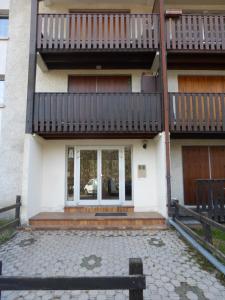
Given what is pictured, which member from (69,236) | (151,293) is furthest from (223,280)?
(69,236)

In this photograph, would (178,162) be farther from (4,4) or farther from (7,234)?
(4,4)

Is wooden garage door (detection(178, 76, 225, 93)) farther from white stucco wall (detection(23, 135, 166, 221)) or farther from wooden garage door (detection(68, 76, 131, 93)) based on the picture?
white stucco wall (detection(23, 135, 166, 221))

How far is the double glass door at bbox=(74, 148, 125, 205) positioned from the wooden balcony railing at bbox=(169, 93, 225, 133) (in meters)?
2.44

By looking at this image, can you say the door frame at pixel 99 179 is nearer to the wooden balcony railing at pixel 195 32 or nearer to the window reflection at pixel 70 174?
the window reflection at pixel 70 174

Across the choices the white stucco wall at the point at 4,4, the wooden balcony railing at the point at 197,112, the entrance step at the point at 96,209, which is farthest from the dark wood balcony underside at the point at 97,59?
the entrance step at the point at 96,209

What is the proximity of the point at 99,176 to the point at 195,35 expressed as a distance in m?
5.92

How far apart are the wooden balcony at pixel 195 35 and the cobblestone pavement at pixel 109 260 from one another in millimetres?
5962

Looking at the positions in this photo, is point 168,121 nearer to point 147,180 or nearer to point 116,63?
point 147,180

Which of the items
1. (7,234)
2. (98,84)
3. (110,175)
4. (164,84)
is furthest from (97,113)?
(7,234)

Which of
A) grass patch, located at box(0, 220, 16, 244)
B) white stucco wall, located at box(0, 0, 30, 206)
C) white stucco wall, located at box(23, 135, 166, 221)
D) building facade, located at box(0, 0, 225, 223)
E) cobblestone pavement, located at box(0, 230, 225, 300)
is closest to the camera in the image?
cobblestone pavement, located at box(0, 230, 225, 300)

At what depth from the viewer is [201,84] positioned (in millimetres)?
9000

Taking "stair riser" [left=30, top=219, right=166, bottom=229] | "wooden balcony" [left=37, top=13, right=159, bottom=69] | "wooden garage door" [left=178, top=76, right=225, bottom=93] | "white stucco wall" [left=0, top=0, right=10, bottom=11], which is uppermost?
"white stucco wall" [left=0, top=0, right=10, bottom=11]

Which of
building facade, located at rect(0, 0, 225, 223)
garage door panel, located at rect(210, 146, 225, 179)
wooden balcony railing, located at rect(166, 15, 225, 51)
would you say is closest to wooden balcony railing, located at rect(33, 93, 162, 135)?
building facade, located at rect(0, 0, 225, 223)

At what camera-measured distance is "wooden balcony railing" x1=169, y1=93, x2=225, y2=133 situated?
7.47 meters
